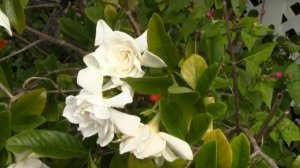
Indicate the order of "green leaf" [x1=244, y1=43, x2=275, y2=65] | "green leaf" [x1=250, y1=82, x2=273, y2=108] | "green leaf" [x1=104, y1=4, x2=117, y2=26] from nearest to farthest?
"green leaf" [x1=104, y1=4, x2=117, y2=26] < "green leaf" [x1=244, y1=43, x2=275, y2=65] < "green leaf" [x1=250, y1=82, x2=273, y2=108]

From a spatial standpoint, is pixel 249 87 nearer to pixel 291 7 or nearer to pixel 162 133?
pixel 162 133

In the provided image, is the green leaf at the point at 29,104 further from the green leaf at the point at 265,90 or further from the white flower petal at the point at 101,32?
the green leaf at the point at 265,90

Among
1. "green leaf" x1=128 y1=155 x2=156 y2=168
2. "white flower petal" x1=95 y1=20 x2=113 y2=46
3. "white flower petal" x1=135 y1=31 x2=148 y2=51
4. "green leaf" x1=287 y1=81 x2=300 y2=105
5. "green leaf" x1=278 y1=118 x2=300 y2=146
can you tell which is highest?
"white flower petal" x1=95 y1=20 x2=113 y2=46

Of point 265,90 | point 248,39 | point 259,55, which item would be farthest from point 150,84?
point 248,39

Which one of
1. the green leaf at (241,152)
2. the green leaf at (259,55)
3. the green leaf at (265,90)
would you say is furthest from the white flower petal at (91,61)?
the green leaf at (265,90)

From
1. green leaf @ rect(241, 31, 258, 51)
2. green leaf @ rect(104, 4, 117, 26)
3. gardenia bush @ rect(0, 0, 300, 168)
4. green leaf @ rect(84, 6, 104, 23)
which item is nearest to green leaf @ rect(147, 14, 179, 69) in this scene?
gardenia bush @ rect(0, 0, 300, 168)

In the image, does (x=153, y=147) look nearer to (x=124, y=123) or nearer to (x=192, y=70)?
(x=124, y=123)

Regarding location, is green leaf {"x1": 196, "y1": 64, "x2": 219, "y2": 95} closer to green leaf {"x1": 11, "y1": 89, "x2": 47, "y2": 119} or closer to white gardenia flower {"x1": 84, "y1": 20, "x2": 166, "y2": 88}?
white gardenia flower {"x1": 84, "y1": 20, "x2": 166, "y2": 88}

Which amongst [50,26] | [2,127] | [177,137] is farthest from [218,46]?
[50,26]
